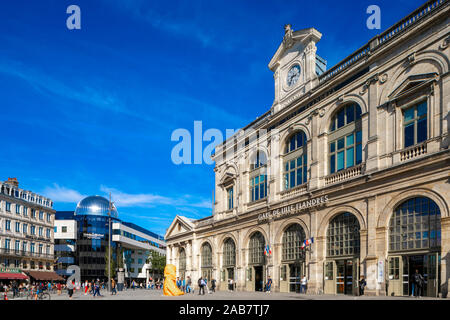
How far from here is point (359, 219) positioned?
27109 mm

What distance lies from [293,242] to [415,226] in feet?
41.3

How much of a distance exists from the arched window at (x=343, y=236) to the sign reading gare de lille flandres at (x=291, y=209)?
1770 millimetres

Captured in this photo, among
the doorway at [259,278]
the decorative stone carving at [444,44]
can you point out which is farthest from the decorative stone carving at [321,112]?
the doorway at [259,278]

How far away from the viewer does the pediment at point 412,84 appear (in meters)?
23.4

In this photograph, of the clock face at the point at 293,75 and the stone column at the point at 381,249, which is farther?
the clock face at the point at 293,75

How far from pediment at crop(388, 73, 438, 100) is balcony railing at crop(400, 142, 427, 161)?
3.35 meters

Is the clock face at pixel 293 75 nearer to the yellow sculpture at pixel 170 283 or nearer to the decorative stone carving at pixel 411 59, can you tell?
the decorative stone carving at pixel 411 59

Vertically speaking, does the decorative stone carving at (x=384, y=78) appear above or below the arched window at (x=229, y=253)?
above

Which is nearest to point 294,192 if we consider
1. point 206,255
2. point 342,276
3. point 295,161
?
point 295,161

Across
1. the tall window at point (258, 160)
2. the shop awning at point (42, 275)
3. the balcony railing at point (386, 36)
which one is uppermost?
the balcony railing at point (386, 36)

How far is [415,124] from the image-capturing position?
2444 centimetres
